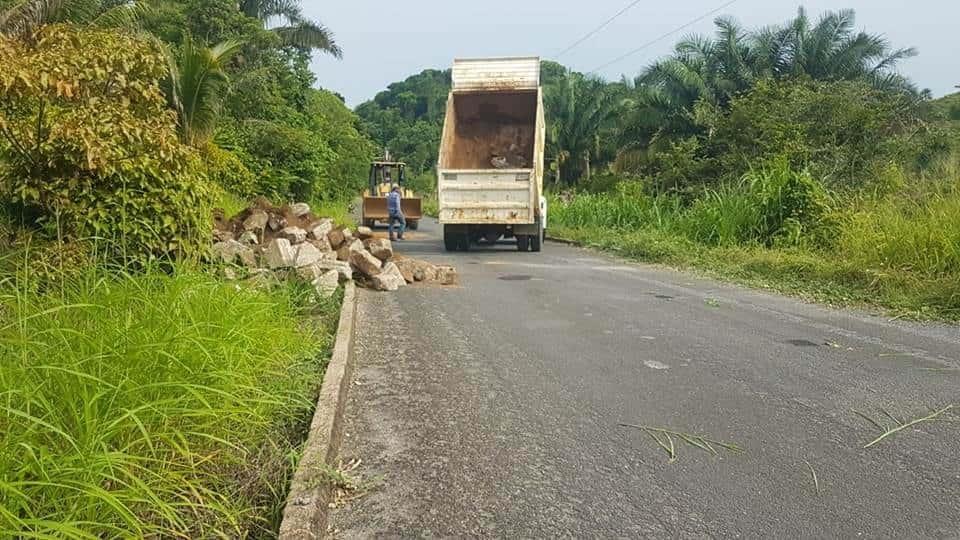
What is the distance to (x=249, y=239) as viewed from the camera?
349 inches

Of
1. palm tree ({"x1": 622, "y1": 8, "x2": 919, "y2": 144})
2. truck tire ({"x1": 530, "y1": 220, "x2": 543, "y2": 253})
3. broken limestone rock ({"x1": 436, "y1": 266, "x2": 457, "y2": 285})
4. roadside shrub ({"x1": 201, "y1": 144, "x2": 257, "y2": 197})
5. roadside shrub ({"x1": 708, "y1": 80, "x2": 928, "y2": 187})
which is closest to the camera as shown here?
broken limestone rock ({"x1": 436, "y1": 266, "x2": 457, "y2": 285})

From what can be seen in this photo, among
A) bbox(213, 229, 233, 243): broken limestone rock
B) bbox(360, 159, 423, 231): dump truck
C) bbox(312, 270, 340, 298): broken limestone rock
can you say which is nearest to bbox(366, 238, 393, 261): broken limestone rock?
bbox(312, 270, 340, 298): broken limestone rock

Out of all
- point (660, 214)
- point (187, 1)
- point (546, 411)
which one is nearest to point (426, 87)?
point (187, 1)

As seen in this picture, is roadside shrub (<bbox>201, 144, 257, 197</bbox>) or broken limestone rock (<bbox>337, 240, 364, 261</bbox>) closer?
broken limestone rock (<bbox>337, 240, 364, 261</bbox>)

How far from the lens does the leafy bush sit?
525 cm

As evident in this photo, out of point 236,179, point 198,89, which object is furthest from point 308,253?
point 236,179

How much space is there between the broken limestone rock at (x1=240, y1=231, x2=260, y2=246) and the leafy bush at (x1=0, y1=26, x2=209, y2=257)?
2408mm

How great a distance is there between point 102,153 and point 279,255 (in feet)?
8.23

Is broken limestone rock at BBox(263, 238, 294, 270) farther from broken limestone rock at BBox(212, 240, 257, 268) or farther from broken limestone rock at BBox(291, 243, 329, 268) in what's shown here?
broken limestone rock at BBox(212, 240, 257, 268)

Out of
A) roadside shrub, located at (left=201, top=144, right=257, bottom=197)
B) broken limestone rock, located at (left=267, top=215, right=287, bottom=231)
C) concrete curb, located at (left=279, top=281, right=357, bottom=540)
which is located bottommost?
concrete curb, located at (left=279, top=281, right=357, bottom=540)

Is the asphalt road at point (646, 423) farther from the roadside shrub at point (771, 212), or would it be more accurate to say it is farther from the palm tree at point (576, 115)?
the palm tree at point (576, 115)

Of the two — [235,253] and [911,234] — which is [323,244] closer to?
[235,253]

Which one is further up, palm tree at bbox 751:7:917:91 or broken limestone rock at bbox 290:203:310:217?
palm tree at bbox 751:7:917:91

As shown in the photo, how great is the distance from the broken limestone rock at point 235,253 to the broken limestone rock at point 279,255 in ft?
0.51
